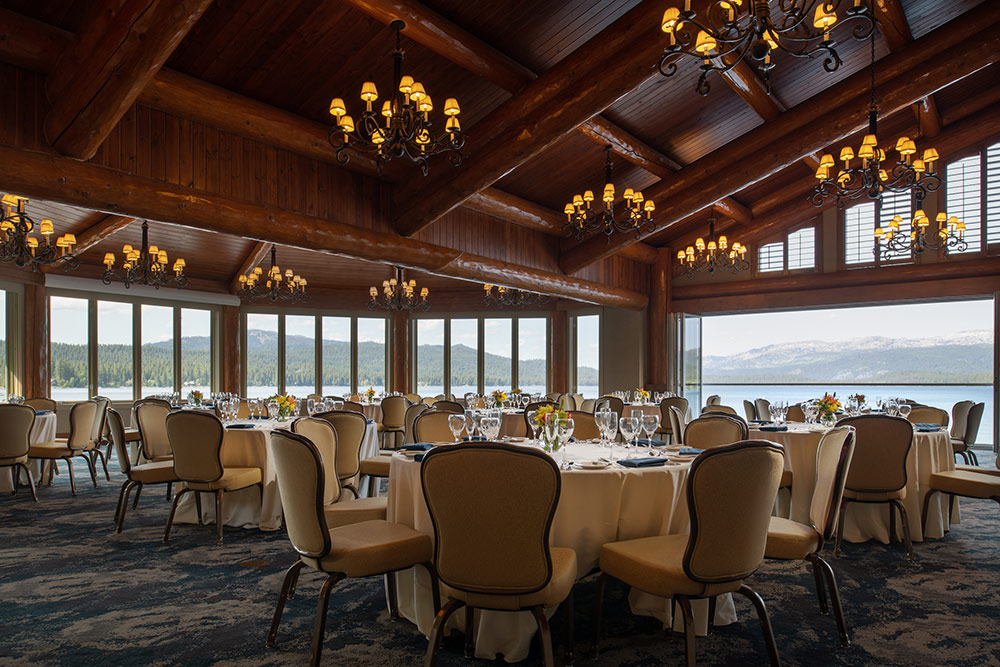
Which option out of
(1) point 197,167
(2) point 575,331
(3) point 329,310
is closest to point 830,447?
(1) point 197,167

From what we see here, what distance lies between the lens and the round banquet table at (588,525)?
A: 2.83 m

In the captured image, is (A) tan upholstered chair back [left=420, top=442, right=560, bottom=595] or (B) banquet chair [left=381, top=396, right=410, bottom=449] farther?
(B) banquet chair [left=381, top=396, right=410, bottom=449]

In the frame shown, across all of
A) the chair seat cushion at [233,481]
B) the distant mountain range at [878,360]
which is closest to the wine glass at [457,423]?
the chair seat cushion at [233,481]

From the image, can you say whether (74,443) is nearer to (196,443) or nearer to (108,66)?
(196,443)

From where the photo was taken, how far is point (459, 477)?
93.7 inches

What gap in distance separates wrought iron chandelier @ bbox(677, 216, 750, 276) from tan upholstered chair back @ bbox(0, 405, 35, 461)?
8.44 metres

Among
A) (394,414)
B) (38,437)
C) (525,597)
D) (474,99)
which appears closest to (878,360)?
(394,414)

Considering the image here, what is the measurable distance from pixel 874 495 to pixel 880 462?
238mm

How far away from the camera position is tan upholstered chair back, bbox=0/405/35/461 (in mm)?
6047

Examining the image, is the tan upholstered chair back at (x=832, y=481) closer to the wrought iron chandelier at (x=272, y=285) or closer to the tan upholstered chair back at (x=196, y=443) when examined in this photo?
the tan upholstered chair back at (x=196, y=443)

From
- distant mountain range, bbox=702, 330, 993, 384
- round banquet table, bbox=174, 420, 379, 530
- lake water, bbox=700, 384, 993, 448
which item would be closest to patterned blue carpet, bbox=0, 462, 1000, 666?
round banquet table, bbox=174, 420, 379, 530

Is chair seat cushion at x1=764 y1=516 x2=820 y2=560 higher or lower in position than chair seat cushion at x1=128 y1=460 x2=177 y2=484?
higher

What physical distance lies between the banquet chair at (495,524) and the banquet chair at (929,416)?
5930 mm

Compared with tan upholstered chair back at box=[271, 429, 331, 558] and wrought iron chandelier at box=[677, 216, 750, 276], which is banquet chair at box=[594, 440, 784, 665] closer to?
tan upholstered chair back at box=[271, 429, 331, 558]
